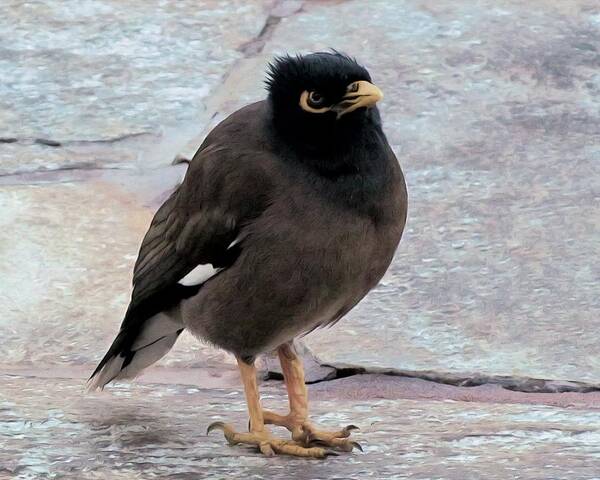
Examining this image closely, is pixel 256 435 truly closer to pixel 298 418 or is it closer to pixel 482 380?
pixel 298 418

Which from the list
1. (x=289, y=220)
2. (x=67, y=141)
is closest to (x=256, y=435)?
(x=289, y=220)

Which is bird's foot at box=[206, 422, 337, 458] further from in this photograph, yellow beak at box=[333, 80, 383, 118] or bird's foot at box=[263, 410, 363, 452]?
yellow beak at box=[333, 80, 383, 118]

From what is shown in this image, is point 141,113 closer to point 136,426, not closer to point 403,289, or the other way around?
point 403,289

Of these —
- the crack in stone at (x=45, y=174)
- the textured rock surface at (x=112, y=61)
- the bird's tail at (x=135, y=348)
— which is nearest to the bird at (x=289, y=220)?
the bird's tail at (x=135, y=348)

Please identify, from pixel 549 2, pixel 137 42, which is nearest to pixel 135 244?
pixel 137 42

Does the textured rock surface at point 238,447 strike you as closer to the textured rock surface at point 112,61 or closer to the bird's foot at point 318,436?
the bird's foot at point 318,436

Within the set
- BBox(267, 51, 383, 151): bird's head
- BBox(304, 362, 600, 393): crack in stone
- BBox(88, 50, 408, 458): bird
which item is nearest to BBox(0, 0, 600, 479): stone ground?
BBox(304, 362, 600, 393): crack in stone
